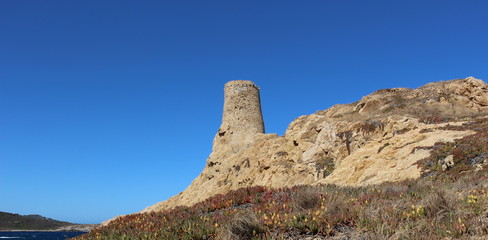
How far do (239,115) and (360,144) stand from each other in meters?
19.2

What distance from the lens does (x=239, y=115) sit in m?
41.2

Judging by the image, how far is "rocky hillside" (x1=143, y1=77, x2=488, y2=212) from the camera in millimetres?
18828

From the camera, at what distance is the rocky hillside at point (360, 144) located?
18828 millimetres

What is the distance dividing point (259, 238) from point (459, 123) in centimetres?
2074

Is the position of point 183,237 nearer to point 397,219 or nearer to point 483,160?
point 397,219

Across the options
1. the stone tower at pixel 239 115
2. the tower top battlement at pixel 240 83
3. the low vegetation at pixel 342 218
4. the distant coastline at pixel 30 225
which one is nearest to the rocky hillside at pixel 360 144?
the stone tower at pixel 239 115

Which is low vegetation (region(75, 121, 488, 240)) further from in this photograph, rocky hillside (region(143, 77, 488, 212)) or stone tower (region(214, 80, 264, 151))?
stone tower (region(214, 80, 264, 151))

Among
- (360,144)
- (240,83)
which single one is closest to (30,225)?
(240,83)

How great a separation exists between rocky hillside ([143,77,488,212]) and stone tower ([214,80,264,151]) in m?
1.43

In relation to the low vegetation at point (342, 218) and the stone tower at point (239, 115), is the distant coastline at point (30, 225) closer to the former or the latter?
the stone tower at point (239, 115)

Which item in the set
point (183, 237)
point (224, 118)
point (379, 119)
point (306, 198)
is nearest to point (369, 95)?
point (379, 119)

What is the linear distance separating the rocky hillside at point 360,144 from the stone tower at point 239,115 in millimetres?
1429

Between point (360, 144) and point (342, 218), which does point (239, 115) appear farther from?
point (342, 218)

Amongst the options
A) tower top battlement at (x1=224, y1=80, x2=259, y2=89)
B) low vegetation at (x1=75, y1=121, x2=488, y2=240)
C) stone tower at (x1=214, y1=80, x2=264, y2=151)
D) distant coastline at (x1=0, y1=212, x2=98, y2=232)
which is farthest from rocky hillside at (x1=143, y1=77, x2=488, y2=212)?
distant coastline at (x1=0, y1=212, x2=98, y2=232)
